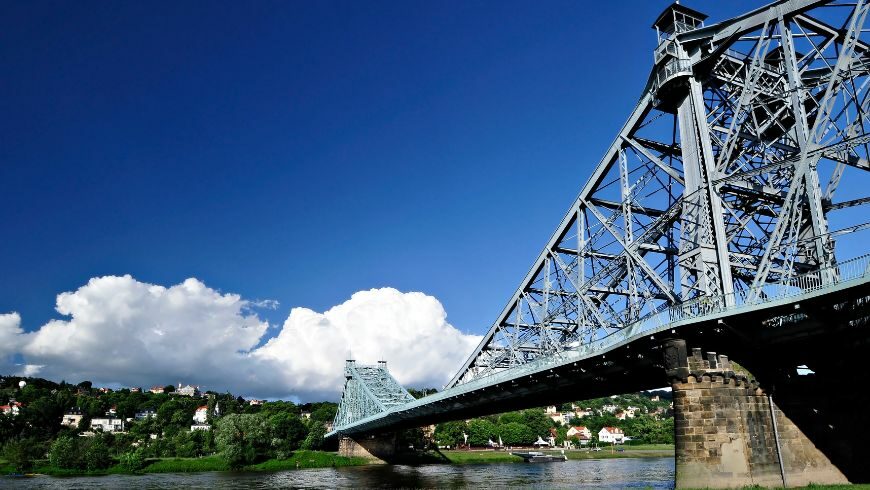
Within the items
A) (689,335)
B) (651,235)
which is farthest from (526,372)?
(689,335)

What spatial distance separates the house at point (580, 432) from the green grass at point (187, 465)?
330 ft

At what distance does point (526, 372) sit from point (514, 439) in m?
99.4

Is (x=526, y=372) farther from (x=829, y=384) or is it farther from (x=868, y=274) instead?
(x=868, y=274)

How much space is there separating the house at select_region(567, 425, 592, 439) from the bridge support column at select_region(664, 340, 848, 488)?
460 feet

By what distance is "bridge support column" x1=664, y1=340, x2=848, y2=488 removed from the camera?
20.2 metres

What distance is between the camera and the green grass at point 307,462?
7919 cm

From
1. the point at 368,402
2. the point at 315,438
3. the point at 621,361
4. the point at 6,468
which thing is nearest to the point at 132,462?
the point at 6,468

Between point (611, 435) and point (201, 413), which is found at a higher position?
Answer: point (201, 413)

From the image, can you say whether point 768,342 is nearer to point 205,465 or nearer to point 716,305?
point 716,305

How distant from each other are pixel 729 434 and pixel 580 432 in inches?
6063

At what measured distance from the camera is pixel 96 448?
233 ft

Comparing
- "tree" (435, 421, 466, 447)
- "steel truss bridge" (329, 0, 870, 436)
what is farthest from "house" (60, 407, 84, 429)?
"steel truss bridge" (329, 0, 870, 436)

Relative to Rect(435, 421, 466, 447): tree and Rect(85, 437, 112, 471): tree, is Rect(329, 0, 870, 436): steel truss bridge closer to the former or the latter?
Rect(85, 437, 112, 471): tree

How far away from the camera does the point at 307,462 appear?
8550 cm
